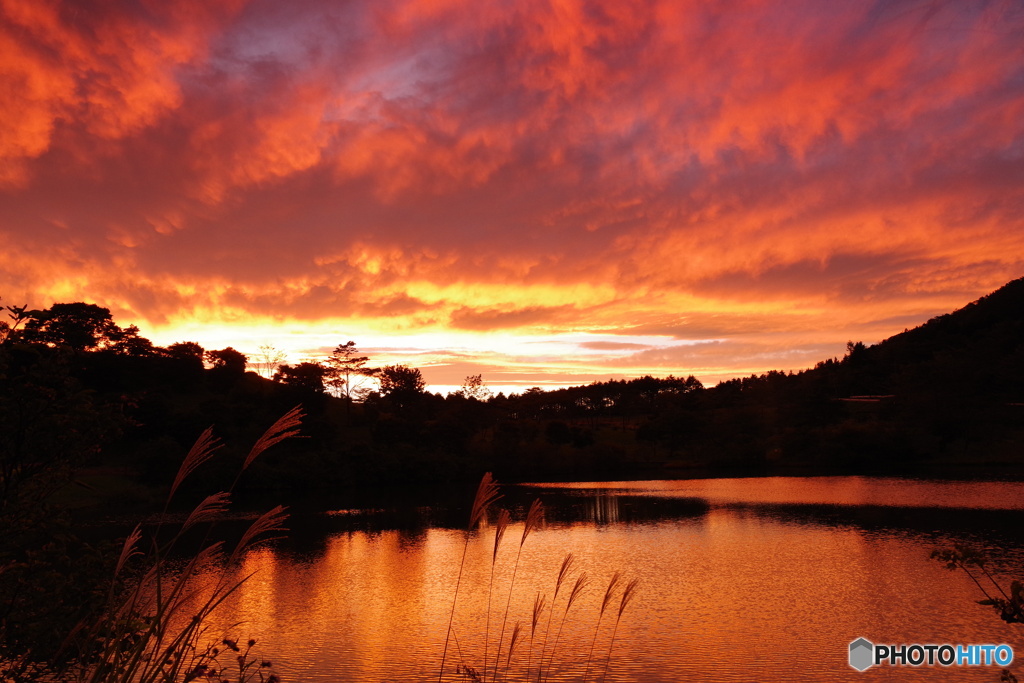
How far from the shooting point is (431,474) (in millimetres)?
75438

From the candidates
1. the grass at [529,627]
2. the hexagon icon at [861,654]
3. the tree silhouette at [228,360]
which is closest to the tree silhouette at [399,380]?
the tree silhouette at [228,360]

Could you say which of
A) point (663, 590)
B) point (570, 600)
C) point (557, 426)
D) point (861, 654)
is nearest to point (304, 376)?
point (557, 426)

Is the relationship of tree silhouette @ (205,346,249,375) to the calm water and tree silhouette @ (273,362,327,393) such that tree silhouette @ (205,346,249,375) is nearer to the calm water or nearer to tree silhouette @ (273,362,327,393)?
tree silhouette @ (273,362,327,393)

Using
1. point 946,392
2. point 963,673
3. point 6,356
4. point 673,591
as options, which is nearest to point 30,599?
point 6,356

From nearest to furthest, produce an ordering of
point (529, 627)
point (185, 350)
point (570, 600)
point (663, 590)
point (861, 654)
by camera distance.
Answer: point (570, 600) < point (861, 654) < point (529, 627) < point (663, 590) < point (185, 350)

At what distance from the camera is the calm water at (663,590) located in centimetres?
1836

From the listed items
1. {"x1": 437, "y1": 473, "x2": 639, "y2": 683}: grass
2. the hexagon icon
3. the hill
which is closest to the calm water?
{"x1": 437, "y1": 473, "x2": 639, "y2": 683}: grass

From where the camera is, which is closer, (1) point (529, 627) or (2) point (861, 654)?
(2) point (861, 654)

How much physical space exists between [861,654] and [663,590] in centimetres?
920

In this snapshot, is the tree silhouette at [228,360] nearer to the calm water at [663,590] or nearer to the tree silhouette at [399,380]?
the tree silhouette at [399,380]

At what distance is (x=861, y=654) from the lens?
17.4 m

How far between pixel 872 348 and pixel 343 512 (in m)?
110

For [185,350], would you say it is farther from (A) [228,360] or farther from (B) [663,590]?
(B) [663,590]

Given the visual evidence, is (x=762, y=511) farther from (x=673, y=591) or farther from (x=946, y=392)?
(x=946, y=392)
